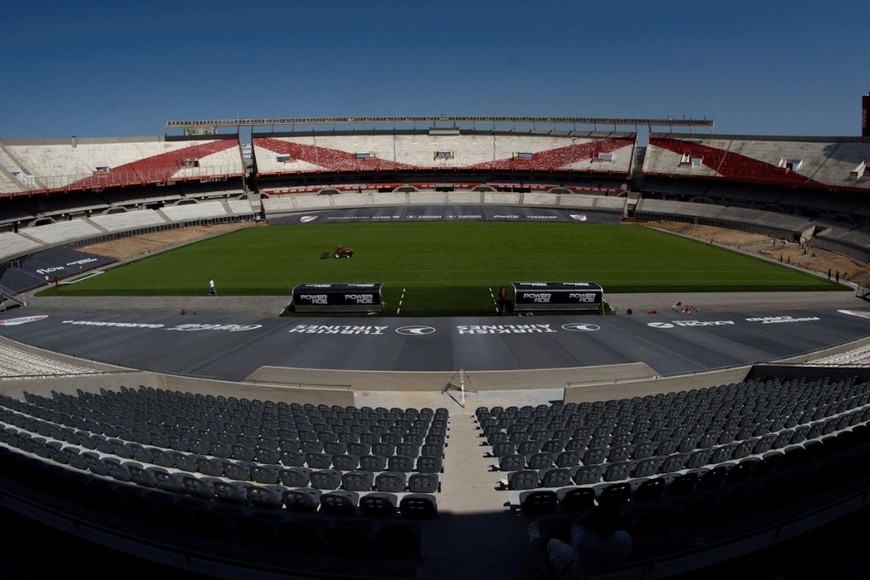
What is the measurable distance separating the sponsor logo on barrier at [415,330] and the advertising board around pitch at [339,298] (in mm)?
4424

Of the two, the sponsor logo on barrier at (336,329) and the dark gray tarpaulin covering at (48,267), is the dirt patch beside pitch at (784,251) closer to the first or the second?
the sponsor logo on barrier at (336,329)

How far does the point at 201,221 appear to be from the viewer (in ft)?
225

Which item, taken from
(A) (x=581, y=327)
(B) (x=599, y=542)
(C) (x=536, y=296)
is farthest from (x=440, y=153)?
(B) (x=599, y=542)

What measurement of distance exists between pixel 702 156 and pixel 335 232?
176 ft

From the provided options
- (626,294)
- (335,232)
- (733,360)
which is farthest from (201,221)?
(733,360)

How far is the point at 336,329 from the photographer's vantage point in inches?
1117

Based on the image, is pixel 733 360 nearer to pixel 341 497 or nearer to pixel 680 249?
pixel 341 497

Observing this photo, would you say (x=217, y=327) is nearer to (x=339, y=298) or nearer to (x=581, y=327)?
(x=339, y=298)

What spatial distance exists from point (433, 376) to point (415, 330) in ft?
24.7

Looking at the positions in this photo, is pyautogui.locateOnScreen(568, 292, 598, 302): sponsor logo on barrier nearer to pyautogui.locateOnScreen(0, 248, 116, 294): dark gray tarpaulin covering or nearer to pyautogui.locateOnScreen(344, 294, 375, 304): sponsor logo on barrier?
pyautogui.locateOnScreen(344, 294, 375, 304): sponsor logo on barrier

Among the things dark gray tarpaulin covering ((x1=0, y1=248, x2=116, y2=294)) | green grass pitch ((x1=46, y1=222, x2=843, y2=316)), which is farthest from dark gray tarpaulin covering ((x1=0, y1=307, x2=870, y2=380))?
dark gray tarpaulin covering ((x1=0, y1=248, x2=116, y2=294))

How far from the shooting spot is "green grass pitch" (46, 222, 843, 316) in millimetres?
37812

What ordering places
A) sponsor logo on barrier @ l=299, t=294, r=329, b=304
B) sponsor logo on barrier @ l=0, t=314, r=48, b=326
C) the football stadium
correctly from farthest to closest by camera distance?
sponsor logo on barrier @ l=299, t=294, r=329, b=304
sponsor logo on barrier @ l=0, t=314, r=48, b=326
the football stadium

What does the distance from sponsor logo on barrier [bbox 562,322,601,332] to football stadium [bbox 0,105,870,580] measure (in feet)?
1.42
